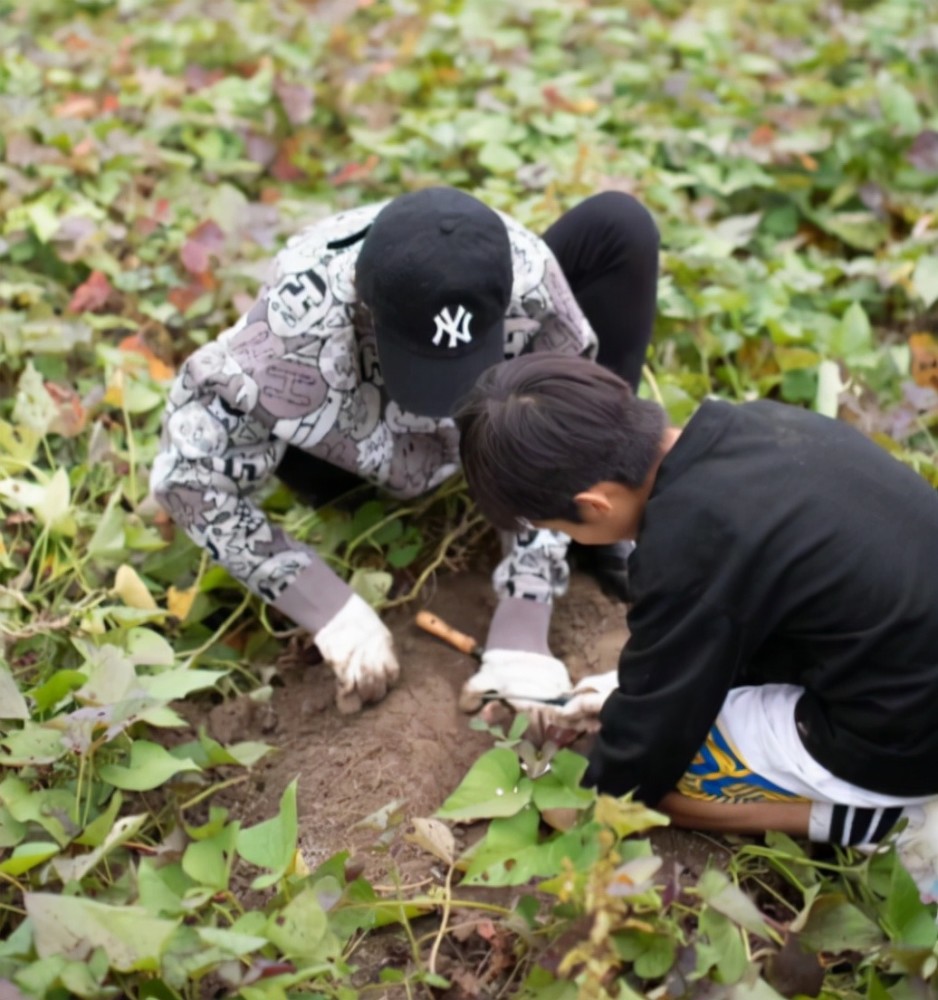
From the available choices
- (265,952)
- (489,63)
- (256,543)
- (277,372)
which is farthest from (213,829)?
(489,63)

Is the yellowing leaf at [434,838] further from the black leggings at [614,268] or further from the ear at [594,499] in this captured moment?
the black leggings at [614,268]

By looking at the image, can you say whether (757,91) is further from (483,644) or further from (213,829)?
(213,829)

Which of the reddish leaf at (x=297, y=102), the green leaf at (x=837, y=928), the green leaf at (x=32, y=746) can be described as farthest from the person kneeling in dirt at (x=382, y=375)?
the reddish leaf at (x=297, y=102)

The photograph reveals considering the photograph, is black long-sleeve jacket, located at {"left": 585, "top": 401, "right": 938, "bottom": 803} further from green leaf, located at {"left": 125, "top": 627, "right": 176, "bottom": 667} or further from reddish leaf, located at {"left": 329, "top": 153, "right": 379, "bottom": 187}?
reddish leaf, located at {"left": 329, "top": 153, "right": 379, "bottom": 187}

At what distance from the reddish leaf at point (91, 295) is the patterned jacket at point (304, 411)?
642 mm

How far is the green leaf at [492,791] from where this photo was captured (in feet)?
4.08

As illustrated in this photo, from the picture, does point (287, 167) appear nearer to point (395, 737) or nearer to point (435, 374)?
point (435, 374)

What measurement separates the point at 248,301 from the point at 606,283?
0.66 m

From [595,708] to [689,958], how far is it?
411mm

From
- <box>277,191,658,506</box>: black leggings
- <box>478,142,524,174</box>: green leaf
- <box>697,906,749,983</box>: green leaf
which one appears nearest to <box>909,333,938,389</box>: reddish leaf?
<box>277,191,658,506</box>: black leggings

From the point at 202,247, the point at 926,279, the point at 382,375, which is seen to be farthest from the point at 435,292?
the point at 926,279

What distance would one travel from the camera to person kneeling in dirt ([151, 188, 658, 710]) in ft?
4.25

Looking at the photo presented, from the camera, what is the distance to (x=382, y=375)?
1.38 m

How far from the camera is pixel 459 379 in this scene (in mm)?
1332
